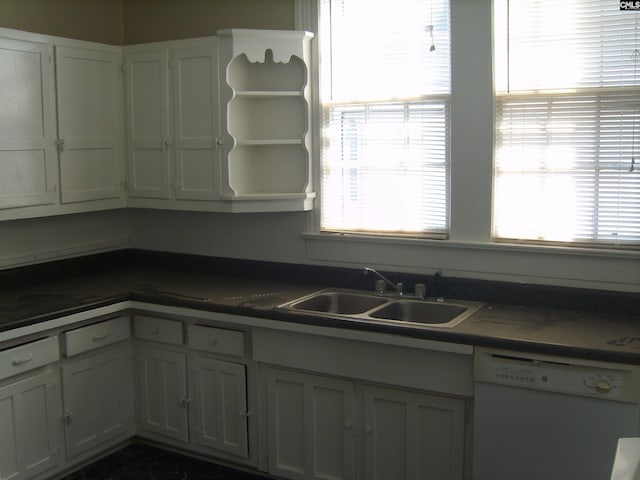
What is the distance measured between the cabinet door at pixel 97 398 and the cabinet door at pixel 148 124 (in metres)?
0.95

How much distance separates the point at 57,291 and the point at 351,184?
165cm

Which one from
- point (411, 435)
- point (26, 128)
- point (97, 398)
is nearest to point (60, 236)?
point (26, 128)

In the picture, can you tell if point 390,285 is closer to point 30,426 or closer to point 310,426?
point 310,426

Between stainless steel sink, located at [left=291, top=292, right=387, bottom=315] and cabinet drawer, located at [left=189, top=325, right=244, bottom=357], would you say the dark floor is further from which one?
stainless steel sink, located at [left=291, top=292, right=387, bottom=315]

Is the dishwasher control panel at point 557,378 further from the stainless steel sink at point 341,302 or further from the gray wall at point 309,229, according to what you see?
the stainless steel sink at point 341,302

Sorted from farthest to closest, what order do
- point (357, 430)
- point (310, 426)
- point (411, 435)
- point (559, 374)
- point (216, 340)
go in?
point (216, 340) → point (310, 426) → point (357, 430) → point (411, 435) → point (559, 374)

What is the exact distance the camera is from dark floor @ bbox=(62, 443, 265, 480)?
153 inches

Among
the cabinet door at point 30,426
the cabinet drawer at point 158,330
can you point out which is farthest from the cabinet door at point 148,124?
the cabinet door at point 30,426

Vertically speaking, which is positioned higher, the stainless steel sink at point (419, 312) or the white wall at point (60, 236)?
the white wall at point (60, 236)

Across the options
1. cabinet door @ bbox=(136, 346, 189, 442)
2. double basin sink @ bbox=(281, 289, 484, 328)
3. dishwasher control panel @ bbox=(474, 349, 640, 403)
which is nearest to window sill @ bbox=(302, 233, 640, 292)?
double basin sink @ bbox=(281, 289, 484, 328)

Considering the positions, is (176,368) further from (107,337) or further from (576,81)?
(576,81)

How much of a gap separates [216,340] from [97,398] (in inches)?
28.7

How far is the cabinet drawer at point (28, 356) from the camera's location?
11.2ft

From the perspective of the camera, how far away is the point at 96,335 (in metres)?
3.90
